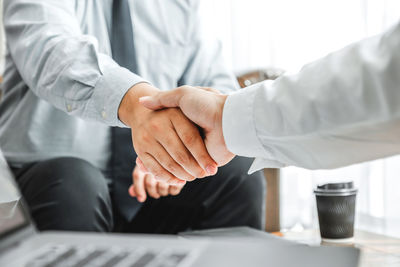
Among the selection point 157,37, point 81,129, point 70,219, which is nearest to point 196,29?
point 157,37

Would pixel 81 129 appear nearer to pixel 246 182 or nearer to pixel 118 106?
pixel 118 106

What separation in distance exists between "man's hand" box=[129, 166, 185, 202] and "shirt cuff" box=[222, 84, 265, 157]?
37cm

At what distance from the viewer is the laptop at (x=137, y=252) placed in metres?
0.34

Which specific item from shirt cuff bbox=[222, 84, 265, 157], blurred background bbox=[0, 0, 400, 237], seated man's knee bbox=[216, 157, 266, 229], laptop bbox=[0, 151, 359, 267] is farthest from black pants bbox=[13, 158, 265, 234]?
blurred background bbox=[0, 0, 400, 237]

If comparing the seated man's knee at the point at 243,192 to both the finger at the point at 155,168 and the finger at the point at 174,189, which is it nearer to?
the finger at the point at 174,189

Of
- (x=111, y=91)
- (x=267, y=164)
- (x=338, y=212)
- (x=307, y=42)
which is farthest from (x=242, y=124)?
(x=307, y=42)

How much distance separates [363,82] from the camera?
44 cm

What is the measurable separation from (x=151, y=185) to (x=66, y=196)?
0.20 metres

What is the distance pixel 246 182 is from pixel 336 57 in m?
0.58

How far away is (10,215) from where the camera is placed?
39 centimetres

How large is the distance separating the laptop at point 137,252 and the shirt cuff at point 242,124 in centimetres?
23

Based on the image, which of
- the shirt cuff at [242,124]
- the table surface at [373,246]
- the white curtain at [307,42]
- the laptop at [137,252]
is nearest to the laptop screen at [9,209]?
the laptop at [137,252]

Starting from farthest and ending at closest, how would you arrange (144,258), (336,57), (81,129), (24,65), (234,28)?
(234,28) → (81,129) → (24,65) → (336,57) → (144,258)

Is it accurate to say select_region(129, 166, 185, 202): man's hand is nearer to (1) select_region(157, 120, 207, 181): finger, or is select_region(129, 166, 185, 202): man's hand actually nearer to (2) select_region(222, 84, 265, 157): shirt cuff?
(1) select_region(157, 120, 207, 181): finger
